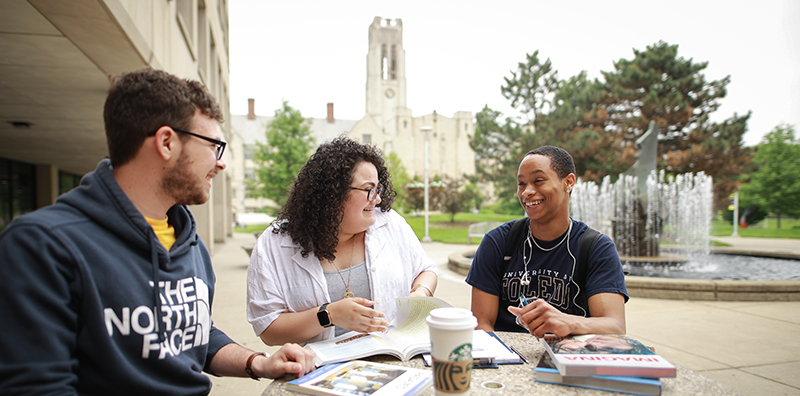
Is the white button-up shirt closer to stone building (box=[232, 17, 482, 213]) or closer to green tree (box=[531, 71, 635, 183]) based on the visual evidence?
green tree (box=[531, 71, 635, 183])

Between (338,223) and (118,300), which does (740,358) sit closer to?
(338,223)

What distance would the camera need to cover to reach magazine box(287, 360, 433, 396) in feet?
4.46

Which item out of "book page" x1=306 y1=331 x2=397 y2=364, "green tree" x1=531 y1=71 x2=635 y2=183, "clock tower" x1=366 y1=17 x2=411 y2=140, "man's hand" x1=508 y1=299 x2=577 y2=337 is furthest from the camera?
"clock tower" x1=366 y1=17 x2=411 y2=140

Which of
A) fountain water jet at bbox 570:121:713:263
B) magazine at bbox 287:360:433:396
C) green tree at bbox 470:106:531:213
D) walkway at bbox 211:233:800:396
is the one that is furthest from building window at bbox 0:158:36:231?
green tree at bbox 470:106:531:213

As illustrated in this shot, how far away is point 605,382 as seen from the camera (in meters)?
1.39

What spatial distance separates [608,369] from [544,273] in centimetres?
102

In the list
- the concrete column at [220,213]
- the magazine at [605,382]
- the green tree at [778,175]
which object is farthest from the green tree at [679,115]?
the magazine at [605,382]

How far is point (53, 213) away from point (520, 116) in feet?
113

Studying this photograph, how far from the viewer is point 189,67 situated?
8.62 meters

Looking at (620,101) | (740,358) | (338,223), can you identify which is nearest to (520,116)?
(620,101)

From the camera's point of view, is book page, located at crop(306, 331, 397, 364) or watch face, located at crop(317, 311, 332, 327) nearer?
book page, located at crop(306, 331, 397, 364)

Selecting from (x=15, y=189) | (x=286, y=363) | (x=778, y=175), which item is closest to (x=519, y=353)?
(x=286, y=363)

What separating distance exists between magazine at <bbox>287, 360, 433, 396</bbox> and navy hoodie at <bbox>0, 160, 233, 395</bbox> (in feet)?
1.32

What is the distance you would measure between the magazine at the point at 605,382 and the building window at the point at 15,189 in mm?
14244
